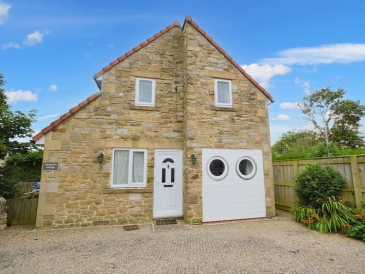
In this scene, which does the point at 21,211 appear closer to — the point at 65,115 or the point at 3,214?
the point at 3,214

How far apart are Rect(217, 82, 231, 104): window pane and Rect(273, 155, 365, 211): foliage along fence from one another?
3903mm

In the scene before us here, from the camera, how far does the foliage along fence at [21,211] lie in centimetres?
A: 678

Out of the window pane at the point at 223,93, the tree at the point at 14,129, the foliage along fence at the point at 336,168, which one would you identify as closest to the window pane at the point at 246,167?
the foliage along fence at the point at 336,168

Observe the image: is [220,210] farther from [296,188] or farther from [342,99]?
[342,99]

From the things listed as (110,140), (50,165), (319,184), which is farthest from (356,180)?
(50,165)

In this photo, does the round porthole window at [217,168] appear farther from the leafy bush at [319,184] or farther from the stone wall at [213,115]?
the leafy bush at [319,184]

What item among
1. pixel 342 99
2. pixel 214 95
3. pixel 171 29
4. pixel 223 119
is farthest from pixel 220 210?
pixel 342 99

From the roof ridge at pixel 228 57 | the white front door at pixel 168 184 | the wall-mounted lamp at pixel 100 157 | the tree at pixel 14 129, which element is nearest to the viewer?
the wall-mounted lamp at pixel 100 157

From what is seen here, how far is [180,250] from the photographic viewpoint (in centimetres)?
453

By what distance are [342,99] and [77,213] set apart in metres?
30.3

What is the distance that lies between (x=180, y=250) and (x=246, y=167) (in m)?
4.48

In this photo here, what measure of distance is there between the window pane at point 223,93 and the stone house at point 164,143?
45 mm

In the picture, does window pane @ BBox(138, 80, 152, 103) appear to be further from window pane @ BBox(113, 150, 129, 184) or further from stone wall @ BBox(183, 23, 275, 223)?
window pane @ BBox(113, 150, 129, 184)

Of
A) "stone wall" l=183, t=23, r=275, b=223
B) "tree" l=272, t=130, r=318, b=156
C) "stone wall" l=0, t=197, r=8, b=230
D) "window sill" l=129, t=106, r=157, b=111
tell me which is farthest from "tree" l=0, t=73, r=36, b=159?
"tree" l=272, t=130, r=318, b=156
